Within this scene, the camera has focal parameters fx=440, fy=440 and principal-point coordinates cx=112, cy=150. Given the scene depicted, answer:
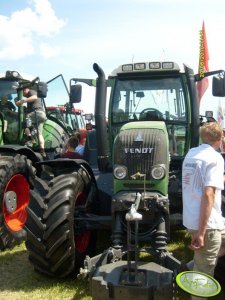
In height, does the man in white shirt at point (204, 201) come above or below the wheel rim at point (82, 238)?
above

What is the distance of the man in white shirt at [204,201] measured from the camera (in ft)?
11.0

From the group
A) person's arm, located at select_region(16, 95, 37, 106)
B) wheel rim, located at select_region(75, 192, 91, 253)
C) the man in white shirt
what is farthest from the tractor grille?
A: person's arm, located at select_region(16, 95, 37, 106)

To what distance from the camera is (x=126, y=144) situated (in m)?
4.53

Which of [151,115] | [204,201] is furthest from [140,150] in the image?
[151,115]

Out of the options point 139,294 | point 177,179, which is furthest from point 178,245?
point 139,294

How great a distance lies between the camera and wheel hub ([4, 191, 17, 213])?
19.0 ft

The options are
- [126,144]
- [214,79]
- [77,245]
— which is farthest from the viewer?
[214,79]

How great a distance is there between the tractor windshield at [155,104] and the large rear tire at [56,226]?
1486 millimetres

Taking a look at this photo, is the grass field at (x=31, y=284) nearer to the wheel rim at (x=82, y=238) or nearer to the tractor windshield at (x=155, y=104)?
the wheel rim at (x=82, y=238)

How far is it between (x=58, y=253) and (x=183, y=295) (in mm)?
1278

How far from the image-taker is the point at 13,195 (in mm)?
5977

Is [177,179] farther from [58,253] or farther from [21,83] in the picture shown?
[21,83]

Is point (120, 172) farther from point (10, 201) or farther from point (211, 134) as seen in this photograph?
point (10, 201)

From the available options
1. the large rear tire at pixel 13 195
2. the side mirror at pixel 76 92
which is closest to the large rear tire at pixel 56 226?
the large rear tire at pixel 13 195
